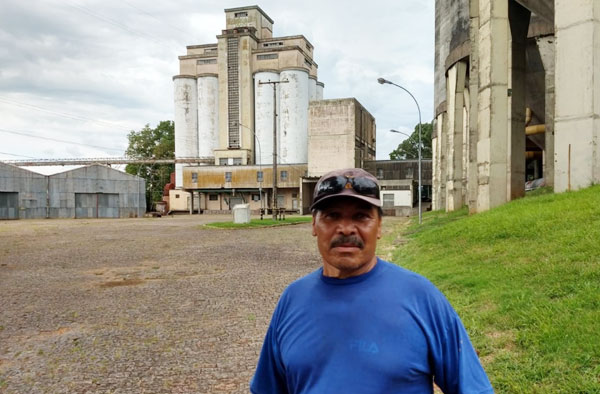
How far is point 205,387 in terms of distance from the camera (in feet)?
15.2

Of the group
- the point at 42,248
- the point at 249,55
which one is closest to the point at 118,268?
the point at 42,248

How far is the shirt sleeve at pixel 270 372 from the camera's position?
209 centimetres

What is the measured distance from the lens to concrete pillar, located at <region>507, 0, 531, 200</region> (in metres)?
16.3

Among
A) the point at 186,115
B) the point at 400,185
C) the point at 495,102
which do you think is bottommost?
the point at 400,185

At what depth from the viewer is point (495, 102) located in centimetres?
1625

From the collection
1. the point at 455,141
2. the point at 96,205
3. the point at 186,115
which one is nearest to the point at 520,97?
the point at 455,141

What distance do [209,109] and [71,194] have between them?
24.8m

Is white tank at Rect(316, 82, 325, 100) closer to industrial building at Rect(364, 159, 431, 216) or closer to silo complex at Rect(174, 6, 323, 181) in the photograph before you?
silo complex at Rect(174, 6, 323, 181)

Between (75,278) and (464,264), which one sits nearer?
(464,264)

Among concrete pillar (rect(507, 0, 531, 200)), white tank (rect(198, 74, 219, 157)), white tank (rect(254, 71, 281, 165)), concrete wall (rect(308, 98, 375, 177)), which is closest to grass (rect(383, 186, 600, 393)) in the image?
concrete pillar (rect(507, 0, 531, 200))

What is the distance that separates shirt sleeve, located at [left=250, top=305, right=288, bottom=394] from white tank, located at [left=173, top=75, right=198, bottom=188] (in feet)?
224

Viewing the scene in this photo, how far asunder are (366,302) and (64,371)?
4.51 m

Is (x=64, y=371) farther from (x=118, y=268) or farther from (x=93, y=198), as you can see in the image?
(x=93, y=198)

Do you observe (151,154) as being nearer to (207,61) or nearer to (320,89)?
(207,61)
